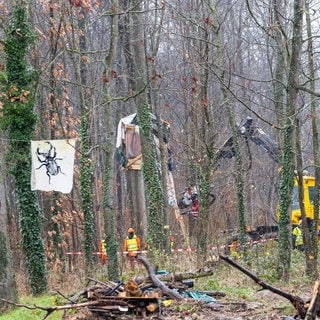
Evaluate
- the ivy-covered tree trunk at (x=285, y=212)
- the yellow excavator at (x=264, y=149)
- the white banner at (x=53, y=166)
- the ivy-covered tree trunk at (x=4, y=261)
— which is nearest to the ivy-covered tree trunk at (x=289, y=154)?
the ivy-covered tree trunk at (x=285, y=212)

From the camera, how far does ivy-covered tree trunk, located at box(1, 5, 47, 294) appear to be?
1456 cm

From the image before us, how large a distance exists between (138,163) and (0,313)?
10264mm

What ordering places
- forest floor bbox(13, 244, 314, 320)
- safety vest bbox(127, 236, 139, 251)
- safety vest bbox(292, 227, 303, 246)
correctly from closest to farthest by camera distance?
forest floor bbox(13, 244, 314, 320)
safety vest bbox(127, 236, 139, 251)
safety vest bbox(292, 227, 303, 246)

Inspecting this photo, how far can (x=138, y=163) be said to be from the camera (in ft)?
70.1

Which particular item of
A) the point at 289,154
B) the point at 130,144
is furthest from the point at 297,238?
the point at 289,154

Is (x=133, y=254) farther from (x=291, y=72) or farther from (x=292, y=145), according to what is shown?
(x=291, y=72)

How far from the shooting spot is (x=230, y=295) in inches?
401

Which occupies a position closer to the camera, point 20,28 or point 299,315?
point 299,315

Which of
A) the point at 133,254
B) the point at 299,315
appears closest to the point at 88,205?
the point at 133,254

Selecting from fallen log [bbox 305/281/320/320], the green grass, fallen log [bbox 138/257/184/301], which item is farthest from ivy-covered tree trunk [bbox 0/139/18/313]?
fallen log [bbox 305/281/320/320]

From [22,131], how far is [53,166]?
7.02ft

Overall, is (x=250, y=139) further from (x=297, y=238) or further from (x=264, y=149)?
(x=297, y=238)

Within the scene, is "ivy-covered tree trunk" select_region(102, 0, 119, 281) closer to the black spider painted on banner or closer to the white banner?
the white banner

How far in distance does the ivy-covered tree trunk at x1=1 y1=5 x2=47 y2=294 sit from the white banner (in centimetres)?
145
